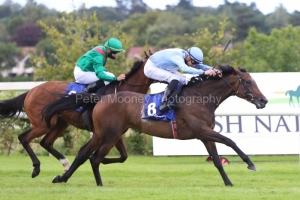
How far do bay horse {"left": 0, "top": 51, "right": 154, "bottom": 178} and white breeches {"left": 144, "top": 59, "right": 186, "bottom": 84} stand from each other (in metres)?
0.37

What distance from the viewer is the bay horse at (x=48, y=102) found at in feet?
32.2

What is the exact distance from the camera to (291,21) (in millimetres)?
83625

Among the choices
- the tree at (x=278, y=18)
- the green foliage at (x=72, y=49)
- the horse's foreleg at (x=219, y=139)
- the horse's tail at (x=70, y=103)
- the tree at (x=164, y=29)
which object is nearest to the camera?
the horse's foreleg at (x=219, y=139)

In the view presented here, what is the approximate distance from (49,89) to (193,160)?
12.9 feet

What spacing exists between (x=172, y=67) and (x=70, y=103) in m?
1.44

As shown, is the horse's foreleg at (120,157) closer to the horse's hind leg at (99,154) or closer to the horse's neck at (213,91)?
the horse's hind leg at (99,154)

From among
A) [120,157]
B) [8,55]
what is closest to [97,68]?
[120,157]

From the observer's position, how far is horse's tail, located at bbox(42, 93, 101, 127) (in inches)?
368

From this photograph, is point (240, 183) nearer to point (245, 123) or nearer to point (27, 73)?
point (245, 123)

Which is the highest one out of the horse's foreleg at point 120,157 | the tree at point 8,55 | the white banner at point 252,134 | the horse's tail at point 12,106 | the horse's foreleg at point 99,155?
the horse's tail at point 12,106

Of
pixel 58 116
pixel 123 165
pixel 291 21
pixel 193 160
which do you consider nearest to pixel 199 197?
pixel 58 116

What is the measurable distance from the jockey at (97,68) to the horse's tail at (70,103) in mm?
407

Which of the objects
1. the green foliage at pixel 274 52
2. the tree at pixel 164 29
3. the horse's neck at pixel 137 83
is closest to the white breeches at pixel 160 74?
the horse's neck at pixel 137 83

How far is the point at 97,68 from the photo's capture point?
9.66 m
